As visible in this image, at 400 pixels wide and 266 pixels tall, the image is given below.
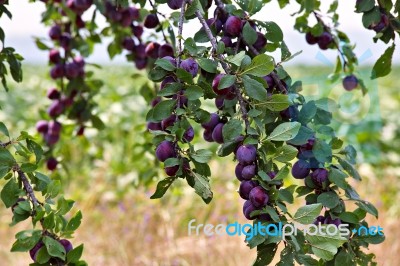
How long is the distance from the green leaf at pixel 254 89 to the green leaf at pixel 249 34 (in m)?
0.13

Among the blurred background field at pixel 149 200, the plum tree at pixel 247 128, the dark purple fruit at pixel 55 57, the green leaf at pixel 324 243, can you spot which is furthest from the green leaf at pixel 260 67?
the dark purple fruit at pixel 55 57

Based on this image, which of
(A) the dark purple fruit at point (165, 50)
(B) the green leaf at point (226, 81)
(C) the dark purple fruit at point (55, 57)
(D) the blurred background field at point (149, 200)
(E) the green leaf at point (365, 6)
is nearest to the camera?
(B) the green leaf at point (226, 81)

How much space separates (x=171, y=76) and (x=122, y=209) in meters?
1.96

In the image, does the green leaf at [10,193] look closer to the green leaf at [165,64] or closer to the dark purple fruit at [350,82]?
the green leaf at [165,64]

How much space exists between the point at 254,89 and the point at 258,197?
0.13 meters

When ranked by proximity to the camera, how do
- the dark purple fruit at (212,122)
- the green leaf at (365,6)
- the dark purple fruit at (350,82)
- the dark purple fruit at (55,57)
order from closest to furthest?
the dark purple fruit at (212,122), the green leaf at (365,6), the dark purple fruit at (350,82), the dark purple fruit at (55,57)

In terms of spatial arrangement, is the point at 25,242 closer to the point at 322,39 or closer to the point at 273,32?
the point at 273,32

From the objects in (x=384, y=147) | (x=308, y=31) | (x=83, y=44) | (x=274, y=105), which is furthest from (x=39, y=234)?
(x=384, y=147)

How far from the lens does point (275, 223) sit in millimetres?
728

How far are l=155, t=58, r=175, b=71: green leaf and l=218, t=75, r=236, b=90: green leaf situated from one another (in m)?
0.07

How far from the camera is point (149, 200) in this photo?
265 cm

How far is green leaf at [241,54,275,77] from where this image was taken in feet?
2.28

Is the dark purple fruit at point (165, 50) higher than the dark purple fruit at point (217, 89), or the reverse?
the dark purple fruit at point (165, 50)

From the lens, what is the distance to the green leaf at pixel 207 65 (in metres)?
0.71
